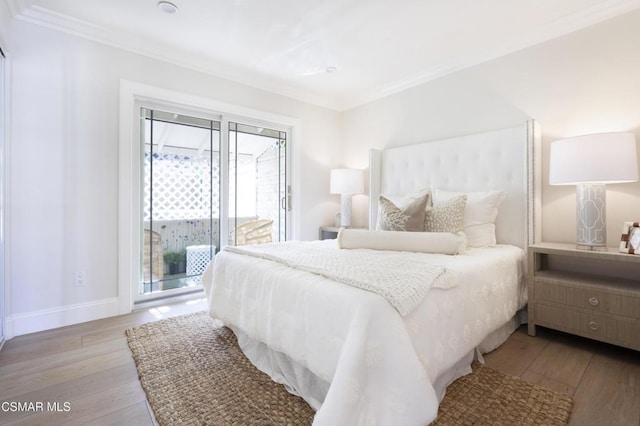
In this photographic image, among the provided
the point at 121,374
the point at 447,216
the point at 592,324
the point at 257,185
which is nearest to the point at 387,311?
the point at 447,216

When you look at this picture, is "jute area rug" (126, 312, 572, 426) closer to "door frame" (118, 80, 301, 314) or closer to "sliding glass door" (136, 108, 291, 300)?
"door frame" (118, 80, 301, 314)

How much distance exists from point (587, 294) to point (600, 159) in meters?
0.87

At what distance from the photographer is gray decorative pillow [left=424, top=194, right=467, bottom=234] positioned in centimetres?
237

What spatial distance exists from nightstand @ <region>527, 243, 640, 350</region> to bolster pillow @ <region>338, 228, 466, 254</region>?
0.66 metres

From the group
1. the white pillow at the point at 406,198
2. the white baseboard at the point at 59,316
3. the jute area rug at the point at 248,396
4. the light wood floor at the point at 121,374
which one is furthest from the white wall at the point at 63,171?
the white pillow at the point at 406,198

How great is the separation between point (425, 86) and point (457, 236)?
6.64ft

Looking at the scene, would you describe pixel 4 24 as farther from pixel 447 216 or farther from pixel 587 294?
pixel 587 294

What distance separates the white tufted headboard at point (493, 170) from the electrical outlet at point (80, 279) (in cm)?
306

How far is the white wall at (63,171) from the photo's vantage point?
2246mm

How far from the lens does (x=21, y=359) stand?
1.88 metres

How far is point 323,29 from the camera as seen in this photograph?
8.25ft

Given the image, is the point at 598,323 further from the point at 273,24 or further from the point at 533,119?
the point at 273,24

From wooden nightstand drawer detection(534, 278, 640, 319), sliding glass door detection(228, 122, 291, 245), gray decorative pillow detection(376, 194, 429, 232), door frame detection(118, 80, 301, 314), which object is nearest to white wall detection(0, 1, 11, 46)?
door frame detection(118, 80, 301, 314)

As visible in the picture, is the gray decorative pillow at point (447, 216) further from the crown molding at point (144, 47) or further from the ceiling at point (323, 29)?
the crown molding at point (144, 47)
